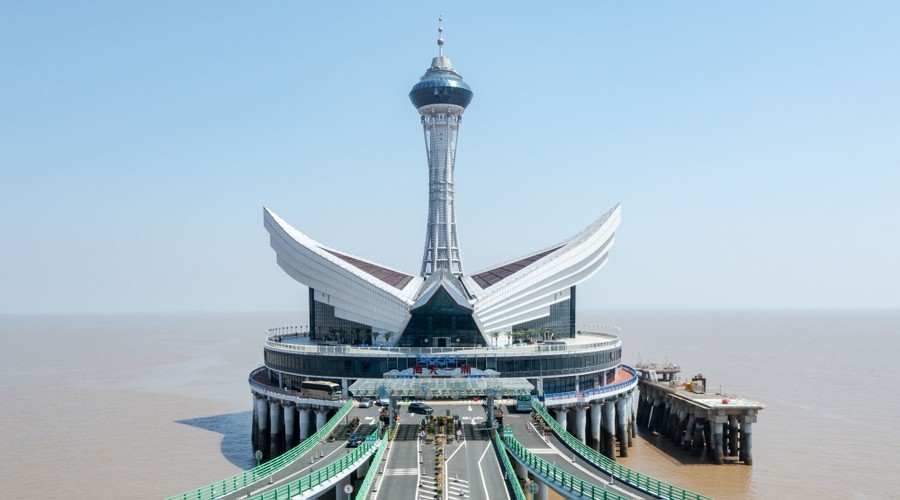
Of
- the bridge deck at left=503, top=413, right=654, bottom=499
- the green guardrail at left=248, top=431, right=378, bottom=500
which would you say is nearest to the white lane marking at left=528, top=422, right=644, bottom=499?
the bridge deck at left=503, top=413, right=654, bottom=499

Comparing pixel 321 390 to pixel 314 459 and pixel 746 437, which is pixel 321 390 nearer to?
pixel 314 459

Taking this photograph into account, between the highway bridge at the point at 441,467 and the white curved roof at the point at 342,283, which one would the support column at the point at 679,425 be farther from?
the white curved roof at the point at 342,283

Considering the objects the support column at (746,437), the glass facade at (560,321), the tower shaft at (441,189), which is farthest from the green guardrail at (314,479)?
the tower shaft at (441,189)

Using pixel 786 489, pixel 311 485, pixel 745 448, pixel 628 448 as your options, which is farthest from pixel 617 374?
pixel 311 485

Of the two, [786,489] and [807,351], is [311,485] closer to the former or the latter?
[786,489]

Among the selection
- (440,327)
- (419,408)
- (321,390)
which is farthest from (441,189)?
(419,408)

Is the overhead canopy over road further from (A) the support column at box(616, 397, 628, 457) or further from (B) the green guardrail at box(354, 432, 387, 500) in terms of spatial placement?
(A) the support column at box(616, 397, 628, 457)
